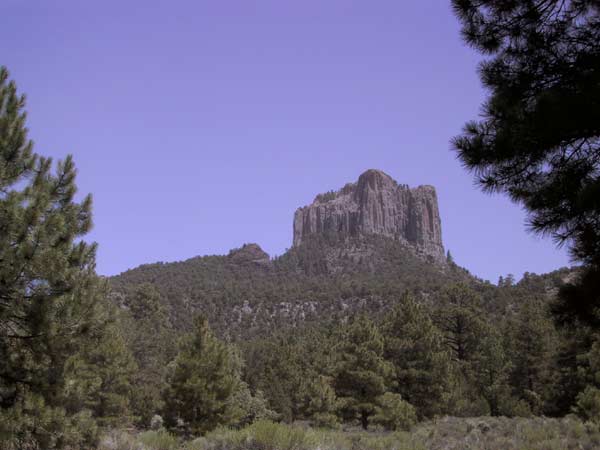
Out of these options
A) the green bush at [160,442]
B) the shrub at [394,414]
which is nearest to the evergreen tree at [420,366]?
the shrub at [394,414]

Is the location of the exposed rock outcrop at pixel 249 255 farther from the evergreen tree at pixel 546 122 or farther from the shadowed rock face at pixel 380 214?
the evergreen tree at pixel 546 122

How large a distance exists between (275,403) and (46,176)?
104 feet

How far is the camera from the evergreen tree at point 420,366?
28.7 m

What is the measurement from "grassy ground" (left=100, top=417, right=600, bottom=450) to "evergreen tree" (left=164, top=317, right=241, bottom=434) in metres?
7.09

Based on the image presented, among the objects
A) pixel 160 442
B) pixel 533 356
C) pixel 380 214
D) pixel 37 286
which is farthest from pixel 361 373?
pixel 380 214

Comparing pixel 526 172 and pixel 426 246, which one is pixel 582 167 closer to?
pixel 526 172

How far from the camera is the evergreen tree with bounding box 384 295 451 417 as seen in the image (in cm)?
2869

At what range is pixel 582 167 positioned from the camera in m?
5.70

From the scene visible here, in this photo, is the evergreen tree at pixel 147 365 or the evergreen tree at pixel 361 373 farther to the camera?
the evergreen tree at pixel 147 365

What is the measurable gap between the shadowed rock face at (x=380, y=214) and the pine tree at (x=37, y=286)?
475 feet

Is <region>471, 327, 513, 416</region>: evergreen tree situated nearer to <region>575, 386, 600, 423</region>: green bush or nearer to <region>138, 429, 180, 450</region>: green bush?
<region>575, 386, 600, 423</region>: green bush

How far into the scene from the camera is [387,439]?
15352 mm

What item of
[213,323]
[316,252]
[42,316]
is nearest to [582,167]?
[42,316]

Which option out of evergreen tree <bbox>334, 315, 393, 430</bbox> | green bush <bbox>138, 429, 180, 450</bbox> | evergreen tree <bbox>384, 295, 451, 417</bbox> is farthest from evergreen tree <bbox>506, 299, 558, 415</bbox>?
green bush <bbox>138, 429, 180, 450</bbox>
